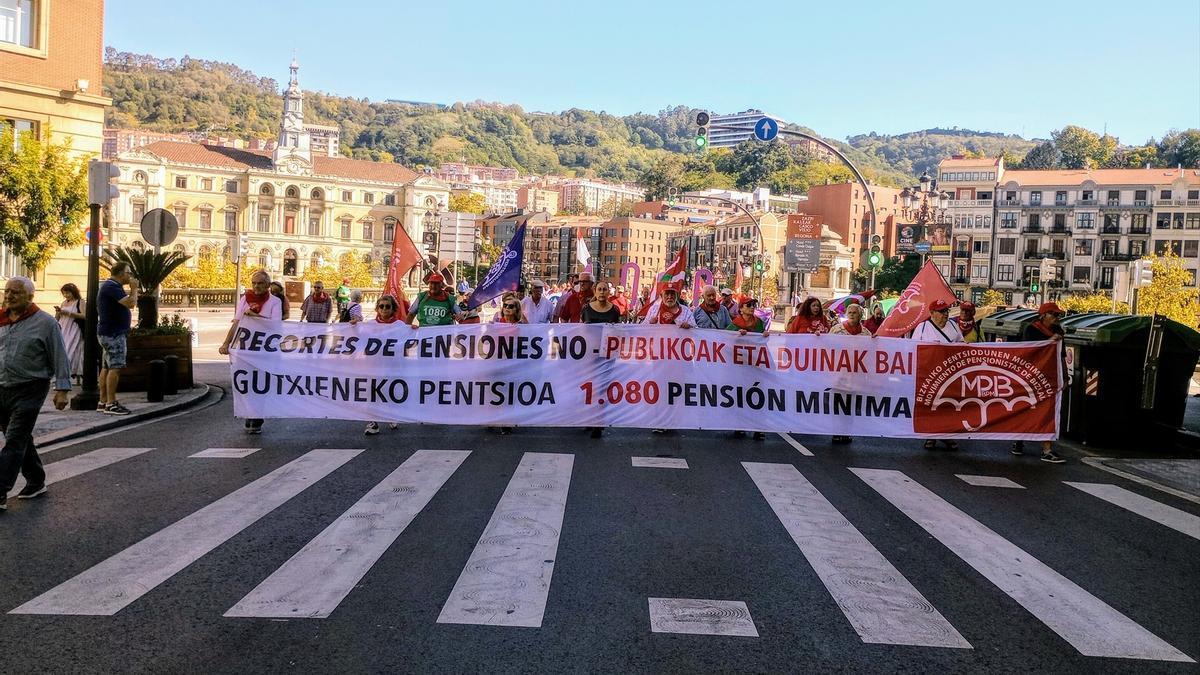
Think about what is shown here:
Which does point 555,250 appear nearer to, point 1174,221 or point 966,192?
point 966,192

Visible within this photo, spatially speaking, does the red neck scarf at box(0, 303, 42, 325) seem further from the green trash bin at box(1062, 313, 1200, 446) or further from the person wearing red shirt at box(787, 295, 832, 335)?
the green trash bin at box(1062, 313, 1200, 446)

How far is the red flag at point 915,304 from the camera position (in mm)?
12305

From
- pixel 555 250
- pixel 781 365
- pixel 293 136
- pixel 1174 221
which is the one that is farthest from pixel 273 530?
pixel 555 250

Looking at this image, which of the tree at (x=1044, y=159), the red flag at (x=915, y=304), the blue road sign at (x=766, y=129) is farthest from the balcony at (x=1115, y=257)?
the red flag at (x=915, y=304)

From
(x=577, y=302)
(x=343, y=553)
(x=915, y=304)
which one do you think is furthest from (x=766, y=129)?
(x=343, y=553)

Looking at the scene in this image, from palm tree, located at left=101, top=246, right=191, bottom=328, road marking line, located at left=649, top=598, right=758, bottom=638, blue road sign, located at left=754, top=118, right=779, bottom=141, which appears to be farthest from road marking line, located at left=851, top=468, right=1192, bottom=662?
blue road sign, located at left=754, top=118, right=779, bottom=141

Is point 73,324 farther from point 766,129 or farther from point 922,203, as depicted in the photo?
point 922,203

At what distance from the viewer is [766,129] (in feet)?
70.0

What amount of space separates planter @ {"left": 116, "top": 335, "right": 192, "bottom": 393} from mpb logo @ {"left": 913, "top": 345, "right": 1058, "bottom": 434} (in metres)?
10.3

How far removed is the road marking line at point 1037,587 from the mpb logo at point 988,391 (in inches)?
124

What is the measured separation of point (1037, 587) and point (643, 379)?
6181mm

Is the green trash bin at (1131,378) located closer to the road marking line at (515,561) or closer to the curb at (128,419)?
the road marking line at (515,561)

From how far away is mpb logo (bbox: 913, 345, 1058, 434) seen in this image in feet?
36.1

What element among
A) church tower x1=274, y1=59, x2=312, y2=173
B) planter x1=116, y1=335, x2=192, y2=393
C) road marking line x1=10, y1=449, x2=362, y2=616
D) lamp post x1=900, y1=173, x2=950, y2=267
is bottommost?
road marking line x1=10, y1=449, x2=362, y2=616
